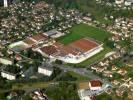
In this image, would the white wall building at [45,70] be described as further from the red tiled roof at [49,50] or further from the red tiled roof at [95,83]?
the red tiled roof at [95,83]

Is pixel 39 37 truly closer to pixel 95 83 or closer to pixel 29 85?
pixel 29 85

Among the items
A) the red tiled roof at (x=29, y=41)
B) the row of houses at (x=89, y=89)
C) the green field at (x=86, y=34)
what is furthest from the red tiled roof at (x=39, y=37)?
the row of houses at (x=89, y=89)

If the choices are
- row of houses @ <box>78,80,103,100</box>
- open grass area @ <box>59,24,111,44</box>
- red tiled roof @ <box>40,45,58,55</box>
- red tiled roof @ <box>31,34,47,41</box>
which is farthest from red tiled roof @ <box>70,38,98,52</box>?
row of houses @ <box>78,80,103,100</box>

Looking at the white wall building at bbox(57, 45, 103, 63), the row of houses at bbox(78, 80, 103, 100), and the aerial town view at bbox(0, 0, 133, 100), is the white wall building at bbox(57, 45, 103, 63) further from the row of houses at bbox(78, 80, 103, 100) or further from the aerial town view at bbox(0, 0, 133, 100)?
the row of houses at bbox(78, 80, 103, 100)

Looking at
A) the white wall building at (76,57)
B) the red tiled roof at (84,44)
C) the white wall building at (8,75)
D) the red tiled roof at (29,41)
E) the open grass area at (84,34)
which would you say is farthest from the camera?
the open grass area at (84,34)

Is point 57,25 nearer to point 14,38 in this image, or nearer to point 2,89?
point 14,38

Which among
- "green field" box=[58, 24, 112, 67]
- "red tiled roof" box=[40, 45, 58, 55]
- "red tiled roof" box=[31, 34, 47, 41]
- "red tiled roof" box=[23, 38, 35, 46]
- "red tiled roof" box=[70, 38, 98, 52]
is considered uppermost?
"red tiled roof" box=[31, 34, 47, 41]

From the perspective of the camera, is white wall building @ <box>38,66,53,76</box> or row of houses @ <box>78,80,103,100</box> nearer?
row of houses @ <box>78,80,103,100</box>
